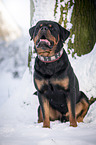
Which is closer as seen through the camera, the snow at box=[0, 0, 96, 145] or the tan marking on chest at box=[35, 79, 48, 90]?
the snow at box=[0, 0, 96, 145]

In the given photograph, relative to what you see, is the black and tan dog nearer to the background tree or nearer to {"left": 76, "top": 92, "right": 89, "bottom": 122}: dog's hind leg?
{"left": 76, "top": 92, "right": 89, "bottom": 122}: dog's hind leg

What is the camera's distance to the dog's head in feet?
6.41

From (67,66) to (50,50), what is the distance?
0.95 ft

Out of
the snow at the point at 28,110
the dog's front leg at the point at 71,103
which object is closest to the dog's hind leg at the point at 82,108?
the snow at the point at 28,110

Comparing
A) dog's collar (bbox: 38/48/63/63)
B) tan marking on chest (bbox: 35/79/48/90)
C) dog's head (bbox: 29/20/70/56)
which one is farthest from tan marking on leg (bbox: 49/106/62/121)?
dog's head (bbox: 29/20/70/56)

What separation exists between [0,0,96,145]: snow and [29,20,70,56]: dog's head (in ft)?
3.06

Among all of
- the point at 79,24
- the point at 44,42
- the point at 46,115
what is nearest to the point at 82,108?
the point at 46,115

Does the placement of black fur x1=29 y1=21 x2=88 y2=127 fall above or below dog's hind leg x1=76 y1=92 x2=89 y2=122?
above

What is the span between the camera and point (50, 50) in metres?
2.05

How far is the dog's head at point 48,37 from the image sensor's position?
1.95 metres

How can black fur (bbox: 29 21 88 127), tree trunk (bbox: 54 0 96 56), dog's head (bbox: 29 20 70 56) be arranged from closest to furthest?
dog's head (bbox: 29 20 70 56) → black fur (bbox: 29 21 88 127) → tree trunk (bbox: 54 0 96 56)

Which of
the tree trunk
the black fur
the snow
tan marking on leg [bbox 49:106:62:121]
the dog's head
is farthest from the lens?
the tree trunk

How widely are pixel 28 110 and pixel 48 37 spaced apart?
1.67m

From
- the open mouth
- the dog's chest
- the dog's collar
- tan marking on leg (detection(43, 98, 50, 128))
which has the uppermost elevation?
the open mouth
